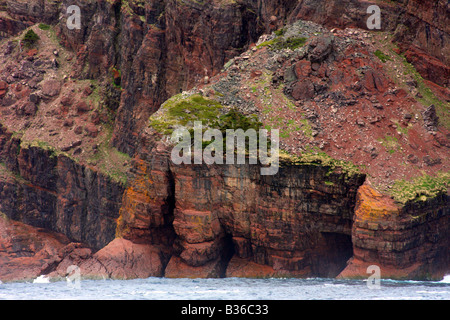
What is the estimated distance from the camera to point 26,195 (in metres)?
71.6

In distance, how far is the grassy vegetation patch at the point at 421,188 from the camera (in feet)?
131

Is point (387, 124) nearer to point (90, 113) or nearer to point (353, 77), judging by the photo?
point (353, 77)

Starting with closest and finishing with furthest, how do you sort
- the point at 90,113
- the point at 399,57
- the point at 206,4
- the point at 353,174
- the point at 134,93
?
the point at 353,174 → the point at 399,57 → the point at 206,4 → the point at 134,93 → the point at 90,113

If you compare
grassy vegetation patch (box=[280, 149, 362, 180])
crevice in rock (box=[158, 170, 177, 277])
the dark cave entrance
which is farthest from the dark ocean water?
grassy vegetation patch (box=[280, 149, 362, 180])

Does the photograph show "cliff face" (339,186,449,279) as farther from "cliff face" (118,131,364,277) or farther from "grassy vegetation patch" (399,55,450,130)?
"grassy vegetation patch" (399,55,450,130)

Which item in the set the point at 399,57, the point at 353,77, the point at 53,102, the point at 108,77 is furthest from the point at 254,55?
the point at 53,102

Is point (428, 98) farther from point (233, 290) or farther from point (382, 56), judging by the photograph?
point (233, 290)

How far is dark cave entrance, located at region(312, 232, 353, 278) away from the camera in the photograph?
4441 centimetres

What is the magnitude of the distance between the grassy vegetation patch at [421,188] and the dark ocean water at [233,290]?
5.97 m

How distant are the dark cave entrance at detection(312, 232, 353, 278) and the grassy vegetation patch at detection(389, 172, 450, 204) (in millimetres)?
6306

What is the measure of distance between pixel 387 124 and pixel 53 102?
4726 cm

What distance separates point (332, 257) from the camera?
4484 centimetres

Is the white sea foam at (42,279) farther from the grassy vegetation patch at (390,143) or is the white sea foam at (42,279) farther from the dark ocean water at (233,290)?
the grassy vegetation patch at (390,143)

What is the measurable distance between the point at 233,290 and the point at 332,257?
972 cm
